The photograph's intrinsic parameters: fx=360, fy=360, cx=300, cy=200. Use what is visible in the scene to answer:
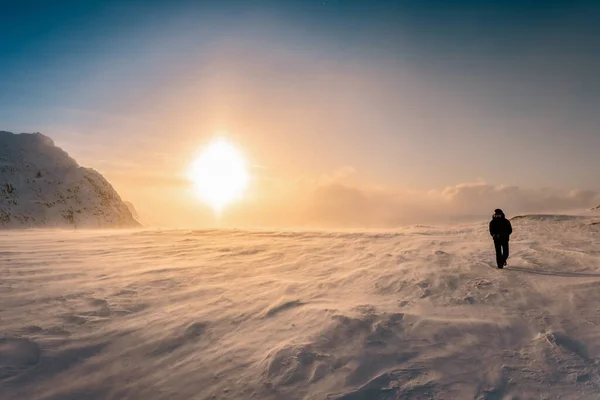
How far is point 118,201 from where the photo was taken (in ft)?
174

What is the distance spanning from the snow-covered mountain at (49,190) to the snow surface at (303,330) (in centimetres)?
3865

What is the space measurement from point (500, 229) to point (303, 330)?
268 inches

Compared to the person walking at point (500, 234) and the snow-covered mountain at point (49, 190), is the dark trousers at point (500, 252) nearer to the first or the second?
the person walking at point (500, 234)

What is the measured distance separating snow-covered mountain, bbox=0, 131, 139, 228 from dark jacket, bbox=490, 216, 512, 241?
45.9 m

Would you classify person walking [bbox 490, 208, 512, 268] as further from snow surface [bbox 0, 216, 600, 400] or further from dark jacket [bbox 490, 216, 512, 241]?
snow surface [bbox 0, 216, 600, 400]

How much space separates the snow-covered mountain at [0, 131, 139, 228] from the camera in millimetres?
41781

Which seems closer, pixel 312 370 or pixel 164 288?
pixel 312 370

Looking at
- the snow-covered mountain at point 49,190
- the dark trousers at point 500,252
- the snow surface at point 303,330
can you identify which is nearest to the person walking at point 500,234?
the dark trousers at point 500,252

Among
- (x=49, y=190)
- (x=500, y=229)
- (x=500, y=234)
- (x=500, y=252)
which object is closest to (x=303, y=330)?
(x=500, y=252)

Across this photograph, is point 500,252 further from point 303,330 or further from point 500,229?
point 303,330

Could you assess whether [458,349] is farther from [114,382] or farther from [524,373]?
[114,382]

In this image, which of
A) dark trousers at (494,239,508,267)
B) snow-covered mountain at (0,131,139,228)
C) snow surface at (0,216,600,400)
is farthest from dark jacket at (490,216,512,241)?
snow-covered mountain at (0,131,139,228)

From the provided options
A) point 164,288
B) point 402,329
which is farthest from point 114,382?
point 402,329

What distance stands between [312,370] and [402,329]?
67.9 inches
